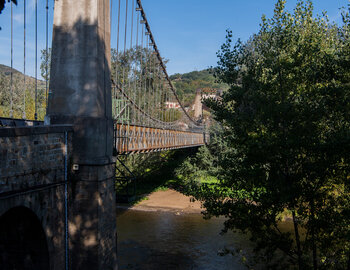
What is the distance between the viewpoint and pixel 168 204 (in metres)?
19.7

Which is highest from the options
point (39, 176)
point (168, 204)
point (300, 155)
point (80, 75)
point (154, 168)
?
point (80, 75)

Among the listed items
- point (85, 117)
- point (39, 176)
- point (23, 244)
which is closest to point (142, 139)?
point (85, 117)

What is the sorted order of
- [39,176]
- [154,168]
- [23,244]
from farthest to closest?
[154,168] → [23,244] → [39,176]

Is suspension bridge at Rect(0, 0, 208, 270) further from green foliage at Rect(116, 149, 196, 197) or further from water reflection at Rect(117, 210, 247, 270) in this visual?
green foliage at Rect(116, 149, 196, 197)

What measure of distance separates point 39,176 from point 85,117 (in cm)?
185

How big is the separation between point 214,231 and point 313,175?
9022 mm

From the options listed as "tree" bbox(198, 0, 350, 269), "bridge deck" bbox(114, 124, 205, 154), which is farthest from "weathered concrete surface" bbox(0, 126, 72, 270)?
"tree" bbox(198, 0, 350, 269)

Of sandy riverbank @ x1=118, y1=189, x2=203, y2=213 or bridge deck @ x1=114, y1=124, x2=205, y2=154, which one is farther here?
sandy riverbank @ x1=118, y1=189, x2=203, y2=213

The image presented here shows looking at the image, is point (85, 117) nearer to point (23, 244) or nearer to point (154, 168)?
point (23, 244)

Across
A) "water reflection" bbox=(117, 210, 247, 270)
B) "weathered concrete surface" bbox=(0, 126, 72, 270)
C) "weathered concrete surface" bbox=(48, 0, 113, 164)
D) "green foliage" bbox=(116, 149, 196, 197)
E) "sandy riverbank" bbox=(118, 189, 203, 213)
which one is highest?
"weathered concrete surface" bbox=(48, 0, 113, 164)

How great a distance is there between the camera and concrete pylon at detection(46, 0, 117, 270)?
22.8ft

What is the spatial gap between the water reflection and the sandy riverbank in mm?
999

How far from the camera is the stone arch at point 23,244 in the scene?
578 cm

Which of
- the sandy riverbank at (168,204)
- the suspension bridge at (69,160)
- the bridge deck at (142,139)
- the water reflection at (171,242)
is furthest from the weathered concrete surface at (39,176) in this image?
the sandy riverbank at (168,204)
